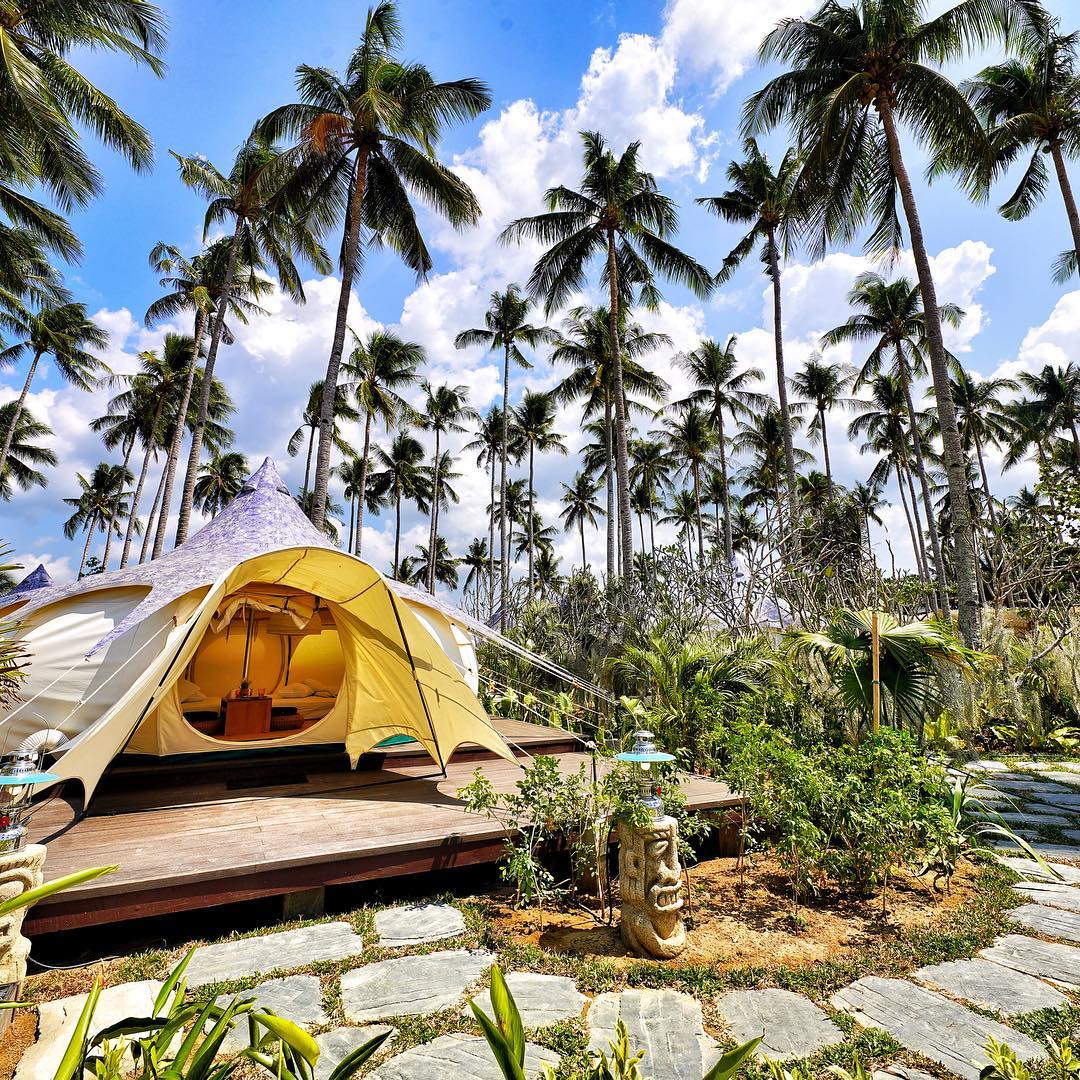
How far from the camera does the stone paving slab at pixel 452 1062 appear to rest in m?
2.05

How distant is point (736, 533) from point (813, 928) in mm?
43036

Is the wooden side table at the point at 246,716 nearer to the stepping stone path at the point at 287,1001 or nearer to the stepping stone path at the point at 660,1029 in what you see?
the stepping stone path at the point at 287,1001

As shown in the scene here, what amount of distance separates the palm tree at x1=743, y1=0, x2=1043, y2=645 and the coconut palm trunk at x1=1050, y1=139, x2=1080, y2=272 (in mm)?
4358

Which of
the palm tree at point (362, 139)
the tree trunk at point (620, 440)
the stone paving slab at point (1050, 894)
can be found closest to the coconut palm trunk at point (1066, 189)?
the tree trunk at point (620, 440)

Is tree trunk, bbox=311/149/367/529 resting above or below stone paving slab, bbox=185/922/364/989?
above

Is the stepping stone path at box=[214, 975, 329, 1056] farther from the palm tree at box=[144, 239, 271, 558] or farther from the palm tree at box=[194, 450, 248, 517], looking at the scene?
the palm tree at box=[194, 450, 248, 517]

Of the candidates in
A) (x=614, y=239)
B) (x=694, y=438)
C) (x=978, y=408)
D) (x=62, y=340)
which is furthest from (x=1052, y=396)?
(x=62, y=340)

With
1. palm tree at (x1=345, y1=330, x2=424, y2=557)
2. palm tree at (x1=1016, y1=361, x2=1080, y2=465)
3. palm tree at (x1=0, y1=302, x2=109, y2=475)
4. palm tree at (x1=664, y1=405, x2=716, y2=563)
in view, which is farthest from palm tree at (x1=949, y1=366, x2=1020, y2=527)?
palm tree at (x1=0, y1=302, x2=109, y2=475)

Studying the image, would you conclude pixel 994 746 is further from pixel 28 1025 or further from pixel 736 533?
pixel 736 533

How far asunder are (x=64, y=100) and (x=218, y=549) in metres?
11.7

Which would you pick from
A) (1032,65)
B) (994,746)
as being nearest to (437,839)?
(994,746)

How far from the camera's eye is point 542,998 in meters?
2.50

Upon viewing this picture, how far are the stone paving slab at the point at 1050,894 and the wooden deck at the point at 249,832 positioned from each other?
5.67 feet

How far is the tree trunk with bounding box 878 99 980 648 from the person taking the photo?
8508 millimetres
